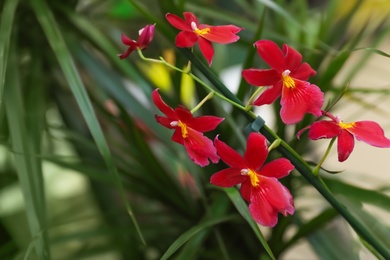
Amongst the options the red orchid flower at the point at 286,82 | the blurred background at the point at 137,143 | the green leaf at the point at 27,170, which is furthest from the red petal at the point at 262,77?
the green leaf at the point at 27,170

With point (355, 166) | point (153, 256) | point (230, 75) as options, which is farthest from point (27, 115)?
point (355, 166)

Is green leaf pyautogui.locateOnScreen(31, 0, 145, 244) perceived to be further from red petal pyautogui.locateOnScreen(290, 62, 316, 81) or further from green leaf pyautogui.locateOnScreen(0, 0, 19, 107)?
red petal pyautogui.locateOnScreen(290, 62, 316, 81)

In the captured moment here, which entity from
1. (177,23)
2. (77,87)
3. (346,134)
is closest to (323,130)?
(346,134)

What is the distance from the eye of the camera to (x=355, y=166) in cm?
126

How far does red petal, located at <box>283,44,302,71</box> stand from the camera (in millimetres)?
362

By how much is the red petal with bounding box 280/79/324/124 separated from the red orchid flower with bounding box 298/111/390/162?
0.01m

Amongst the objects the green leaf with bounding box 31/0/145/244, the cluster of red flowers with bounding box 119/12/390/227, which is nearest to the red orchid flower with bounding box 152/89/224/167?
the cluster of red flowers with bounding box 119/12/390/227

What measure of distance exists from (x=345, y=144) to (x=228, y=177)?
8 cm

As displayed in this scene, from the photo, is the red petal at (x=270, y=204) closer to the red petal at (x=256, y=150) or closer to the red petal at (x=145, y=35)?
the red petal at (x=256, y=150)

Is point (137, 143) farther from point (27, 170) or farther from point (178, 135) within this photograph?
point (178, 135)

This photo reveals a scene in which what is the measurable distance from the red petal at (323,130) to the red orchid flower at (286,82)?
0.01 metres

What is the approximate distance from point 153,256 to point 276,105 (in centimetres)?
27

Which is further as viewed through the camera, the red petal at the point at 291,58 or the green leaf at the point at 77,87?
the green leaf at the point at 77,87

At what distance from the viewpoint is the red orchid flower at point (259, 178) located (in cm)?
35
